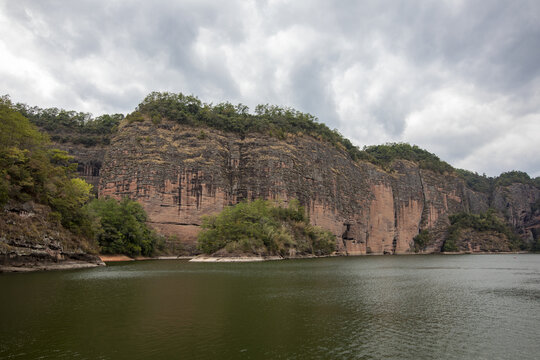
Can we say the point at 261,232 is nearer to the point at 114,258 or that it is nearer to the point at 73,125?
the point at 114,258

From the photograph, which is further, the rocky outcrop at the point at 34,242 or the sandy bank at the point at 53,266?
the rocky outcrop at the point at 34,242

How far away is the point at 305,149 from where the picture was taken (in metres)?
90.6

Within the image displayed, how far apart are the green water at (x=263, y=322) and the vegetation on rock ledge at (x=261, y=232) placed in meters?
35.3

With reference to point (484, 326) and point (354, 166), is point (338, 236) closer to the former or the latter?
point (354, 166)

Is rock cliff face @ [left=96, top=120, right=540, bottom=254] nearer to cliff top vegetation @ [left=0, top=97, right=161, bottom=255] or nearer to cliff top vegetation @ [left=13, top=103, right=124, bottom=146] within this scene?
cliff top vegetation @ [left=13, top=103, right=124, bottom=146]

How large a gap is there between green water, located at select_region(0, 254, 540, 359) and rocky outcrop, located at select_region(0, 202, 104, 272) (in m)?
8.64

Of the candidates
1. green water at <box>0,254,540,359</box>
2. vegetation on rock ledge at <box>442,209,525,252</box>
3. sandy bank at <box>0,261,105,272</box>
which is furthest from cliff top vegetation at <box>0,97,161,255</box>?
vegetation on rock ledge at <box>442,209,525,252</box>

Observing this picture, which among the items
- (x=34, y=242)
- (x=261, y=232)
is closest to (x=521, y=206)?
(x=261, y=232)

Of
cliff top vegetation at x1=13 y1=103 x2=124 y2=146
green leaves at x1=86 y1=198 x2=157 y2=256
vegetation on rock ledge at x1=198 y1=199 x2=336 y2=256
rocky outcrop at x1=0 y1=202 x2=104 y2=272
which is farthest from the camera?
cliff top vegetation at x1=13 y1=103 x2=124 y2=146

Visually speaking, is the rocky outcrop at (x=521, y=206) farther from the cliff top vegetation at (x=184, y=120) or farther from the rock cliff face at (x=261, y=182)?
the cliff top vegetation at (x=184, y=120)

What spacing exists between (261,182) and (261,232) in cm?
2121

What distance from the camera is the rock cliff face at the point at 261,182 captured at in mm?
72812

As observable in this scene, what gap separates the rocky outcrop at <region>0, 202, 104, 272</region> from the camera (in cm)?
3109

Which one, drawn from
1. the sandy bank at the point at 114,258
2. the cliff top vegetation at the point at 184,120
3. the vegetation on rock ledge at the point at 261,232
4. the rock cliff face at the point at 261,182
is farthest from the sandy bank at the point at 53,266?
the cliff top vegetation at the point at 184,120
